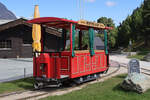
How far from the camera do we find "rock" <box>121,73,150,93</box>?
715cm

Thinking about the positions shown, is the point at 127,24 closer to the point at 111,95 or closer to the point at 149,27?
the point at 149,27

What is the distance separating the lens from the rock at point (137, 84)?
23.5 ft

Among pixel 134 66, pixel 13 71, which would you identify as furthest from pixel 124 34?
pixel 134 66

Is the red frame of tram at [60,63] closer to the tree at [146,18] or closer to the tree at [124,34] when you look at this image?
the tree at [146,18]

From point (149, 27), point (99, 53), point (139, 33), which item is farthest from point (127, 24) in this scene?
point (99, 53)

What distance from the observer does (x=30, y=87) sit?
9516 mm

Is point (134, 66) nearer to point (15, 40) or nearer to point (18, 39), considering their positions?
point (18, 39)

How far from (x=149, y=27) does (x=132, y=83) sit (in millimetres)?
36689

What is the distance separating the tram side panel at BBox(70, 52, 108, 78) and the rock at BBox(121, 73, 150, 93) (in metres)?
2.33

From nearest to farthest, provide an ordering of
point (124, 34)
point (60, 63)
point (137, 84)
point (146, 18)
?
1. point (137, 84)
2. point (60, 63)
3. point (146, 18)
4. point (124, 34)

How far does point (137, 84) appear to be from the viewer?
7.17 m

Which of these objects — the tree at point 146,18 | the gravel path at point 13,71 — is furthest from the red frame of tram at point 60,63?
the tree at point 146,18

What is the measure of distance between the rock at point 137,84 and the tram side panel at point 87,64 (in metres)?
2.33

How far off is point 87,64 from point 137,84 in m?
3.33
